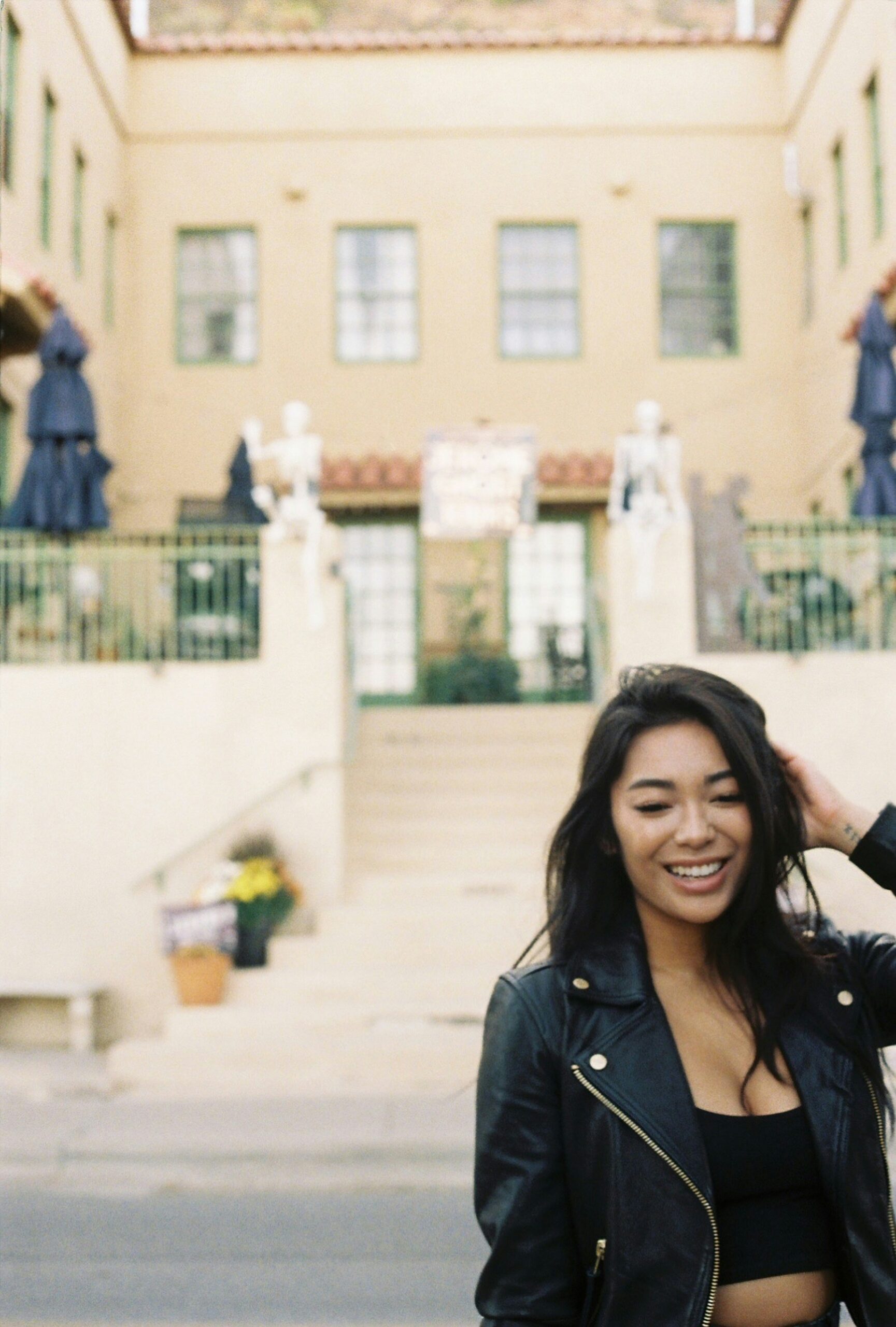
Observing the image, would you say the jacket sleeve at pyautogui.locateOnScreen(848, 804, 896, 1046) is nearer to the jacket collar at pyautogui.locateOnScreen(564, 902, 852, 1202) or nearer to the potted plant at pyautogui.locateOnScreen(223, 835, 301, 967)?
the jacket collar at pyautogui.locateOnScreen(564, 902, 852, 1202)

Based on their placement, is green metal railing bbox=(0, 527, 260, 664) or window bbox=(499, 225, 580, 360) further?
window bbox=(499, 225, 580, 360)

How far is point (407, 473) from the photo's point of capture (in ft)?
51.0

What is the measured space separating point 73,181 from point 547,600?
21.5 feet

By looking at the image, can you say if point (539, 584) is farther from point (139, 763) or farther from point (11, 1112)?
point (11, 1112)

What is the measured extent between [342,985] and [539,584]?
333 inches

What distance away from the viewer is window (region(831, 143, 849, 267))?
15.0 meters

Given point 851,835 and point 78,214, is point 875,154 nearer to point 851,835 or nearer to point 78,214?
point 78,214

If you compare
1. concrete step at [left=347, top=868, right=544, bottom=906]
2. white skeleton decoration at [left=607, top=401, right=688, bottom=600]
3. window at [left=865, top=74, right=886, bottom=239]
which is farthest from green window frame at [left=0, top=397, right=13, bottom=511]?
window at [left=865, top=74, right=886, bottom=239]

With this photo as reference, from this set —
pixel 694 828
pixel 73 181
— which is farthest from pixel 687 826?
pixel 73 181

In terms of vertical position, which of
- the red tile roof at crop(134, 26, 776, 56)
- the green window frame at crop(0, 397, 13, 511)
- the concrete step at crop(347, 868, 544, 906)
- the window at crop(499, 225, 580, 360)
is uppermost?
the red tile roof at crop(134, 26, 776, 56)

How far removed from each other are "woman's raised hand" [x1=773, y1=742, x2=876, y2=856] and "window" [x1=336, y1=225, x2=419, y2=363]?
1480 centimetres

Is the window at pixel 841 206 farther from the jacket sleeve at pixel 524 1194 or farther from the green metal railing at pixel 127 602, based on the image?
the jacket sleeve at pixel 524 1194

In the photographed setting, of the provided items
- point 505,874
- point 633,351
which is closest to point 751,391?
point 633,351

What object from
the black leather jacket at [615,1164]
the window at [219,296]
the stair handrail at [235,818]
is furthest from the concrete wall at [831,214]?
the black leather jacket at [615,1164]
